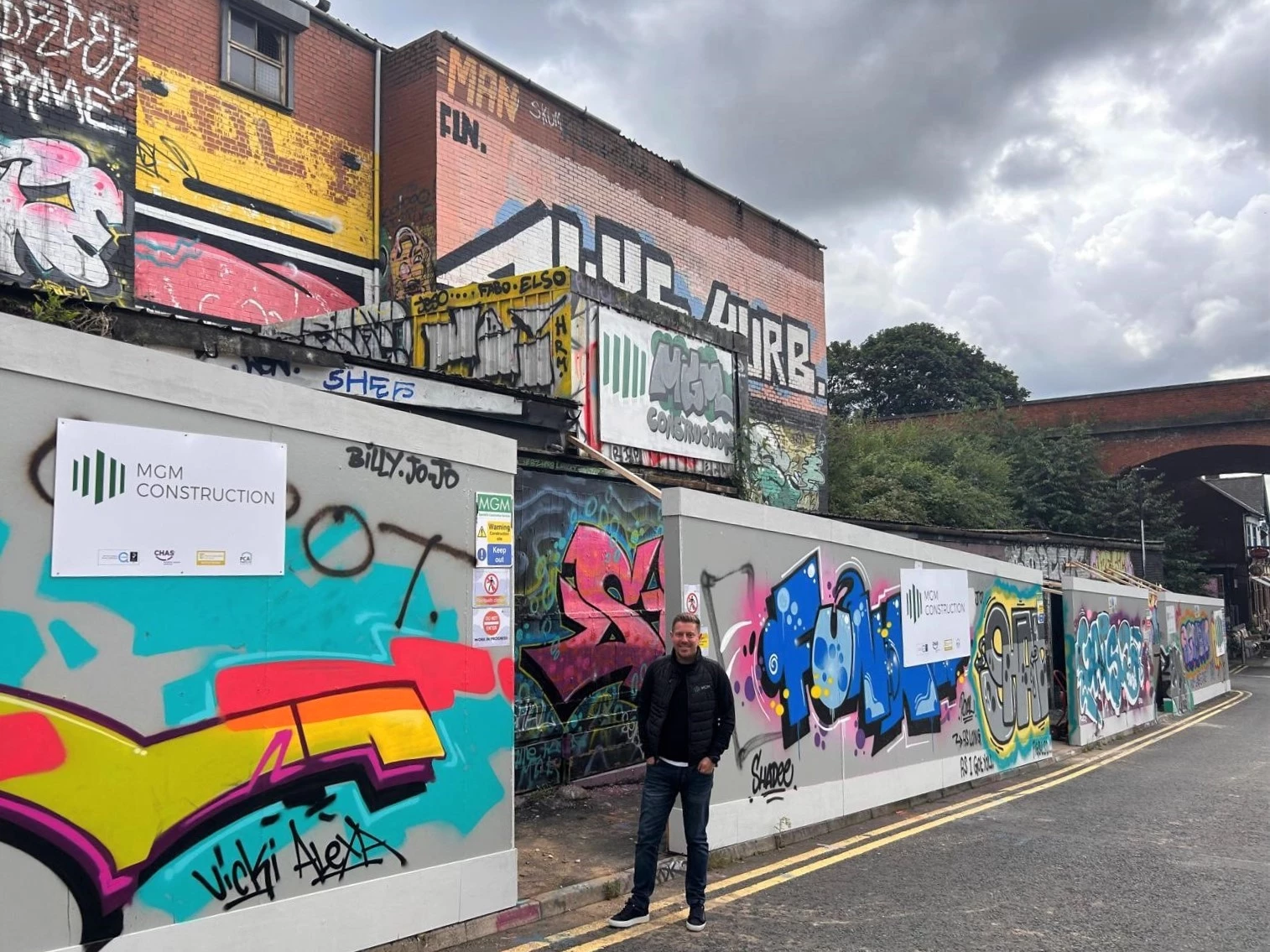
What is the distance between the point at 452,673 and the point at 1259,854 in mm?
6701

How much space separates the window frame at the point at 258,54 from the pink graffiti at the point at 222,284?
2.42 m

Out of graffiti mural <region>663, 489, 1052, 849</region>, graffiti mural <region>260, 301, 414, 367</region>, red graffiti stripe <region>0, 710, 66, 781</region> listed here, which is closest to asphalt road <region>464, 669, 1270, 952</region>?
graffiti mural <region>663, 489, 1052, 849</region>

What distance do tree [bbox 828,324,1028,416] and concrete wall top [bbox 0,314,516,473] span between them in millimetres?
49936

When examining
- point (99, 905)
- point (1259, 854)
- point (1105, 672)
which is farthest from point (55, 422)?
point (1105, 672)

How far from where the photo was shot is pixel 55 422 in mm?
4238

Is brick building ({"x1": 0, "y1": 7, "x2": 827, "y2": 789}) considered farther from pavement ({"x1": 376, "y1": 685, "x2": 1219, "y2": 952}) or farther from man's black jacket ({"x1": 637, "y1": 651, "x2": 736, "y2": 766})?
man's black jacket ({"x1": 637, "y1": 651, "x2": 736, "y2": 766})

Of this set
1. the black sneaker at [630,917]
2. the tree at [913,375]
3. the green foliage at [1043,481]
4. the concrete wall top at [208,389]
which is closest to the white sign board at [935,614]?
the black sneaker at [630,917]

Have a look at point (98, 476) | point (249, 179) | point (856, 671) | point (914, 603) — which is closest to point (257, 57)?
point (249, 179)

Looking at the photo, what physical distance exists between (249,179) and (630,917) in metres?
12.3

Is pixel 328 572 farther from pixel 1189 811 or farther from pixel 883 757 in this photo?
pixel 1189 811

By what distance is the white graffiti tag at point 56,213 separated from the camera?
38.0 feet

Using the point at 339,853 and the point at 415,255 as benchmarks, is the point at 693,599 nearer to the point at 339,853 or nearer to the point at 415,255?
the point at 339,853

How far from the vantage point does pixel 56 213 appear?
472 inches

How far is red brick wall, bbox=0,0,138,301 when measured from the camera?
1159 cm
